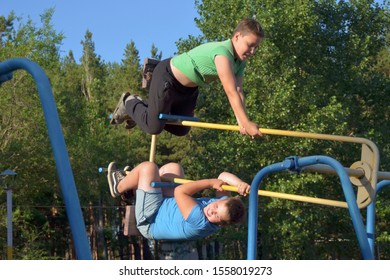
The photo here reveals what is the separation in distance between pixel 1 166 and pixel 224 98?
246 inches

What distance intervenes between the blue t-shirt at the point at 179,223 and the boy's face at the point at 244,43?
94cm

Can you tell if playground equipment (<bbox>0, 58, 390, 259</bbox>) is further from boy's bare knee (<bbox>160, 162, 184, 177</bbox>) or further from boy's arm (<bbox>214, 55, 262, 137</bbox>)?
boy's bare knee (<bbox>160, 162, 184, 177</bbox>)

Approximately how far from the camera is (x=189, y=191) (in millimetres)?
4980

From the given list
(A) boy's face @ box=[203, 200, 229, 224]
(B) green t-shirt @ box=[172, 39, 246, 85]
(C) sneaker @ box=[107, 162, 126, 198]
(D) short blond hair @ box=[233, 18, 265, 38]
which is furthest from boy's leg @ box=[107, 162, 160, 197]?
(D) short blond hair @ box=[233, 18, 265, 38]

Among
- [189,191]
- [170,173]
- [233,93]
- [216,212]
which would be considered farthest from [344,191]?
[170,173]

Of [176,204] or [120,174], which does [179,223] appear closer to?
[176,204]

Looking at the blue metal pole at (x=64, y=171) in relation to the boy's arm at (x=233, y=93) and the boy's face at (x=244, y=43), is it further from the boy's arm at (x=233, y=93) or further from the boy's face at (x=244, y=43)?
the boy's face at (x=244, y=43)

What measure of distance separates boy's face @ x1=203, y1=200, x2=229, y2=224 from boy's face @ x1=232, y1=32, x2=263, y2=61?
0.91 meters

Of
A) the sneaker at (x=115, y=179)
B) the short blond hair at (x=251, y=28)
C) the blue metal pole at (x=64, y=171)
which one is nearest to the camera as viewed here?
the blue metal pole at (x=64, y=171)

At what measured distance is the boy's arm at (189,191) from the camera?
4934mm

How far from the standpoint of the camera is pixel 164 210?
208 inches

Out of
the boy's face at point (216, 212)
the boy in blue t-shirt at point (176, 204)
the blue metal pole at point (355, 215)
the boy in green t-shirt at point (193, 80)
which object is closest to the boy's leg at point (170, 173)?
the boy in blue t-shirt at point (176, 204)

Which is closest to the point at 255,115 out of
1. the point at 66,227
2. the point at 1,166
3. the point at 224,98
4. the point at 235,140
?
the point at 235,140
